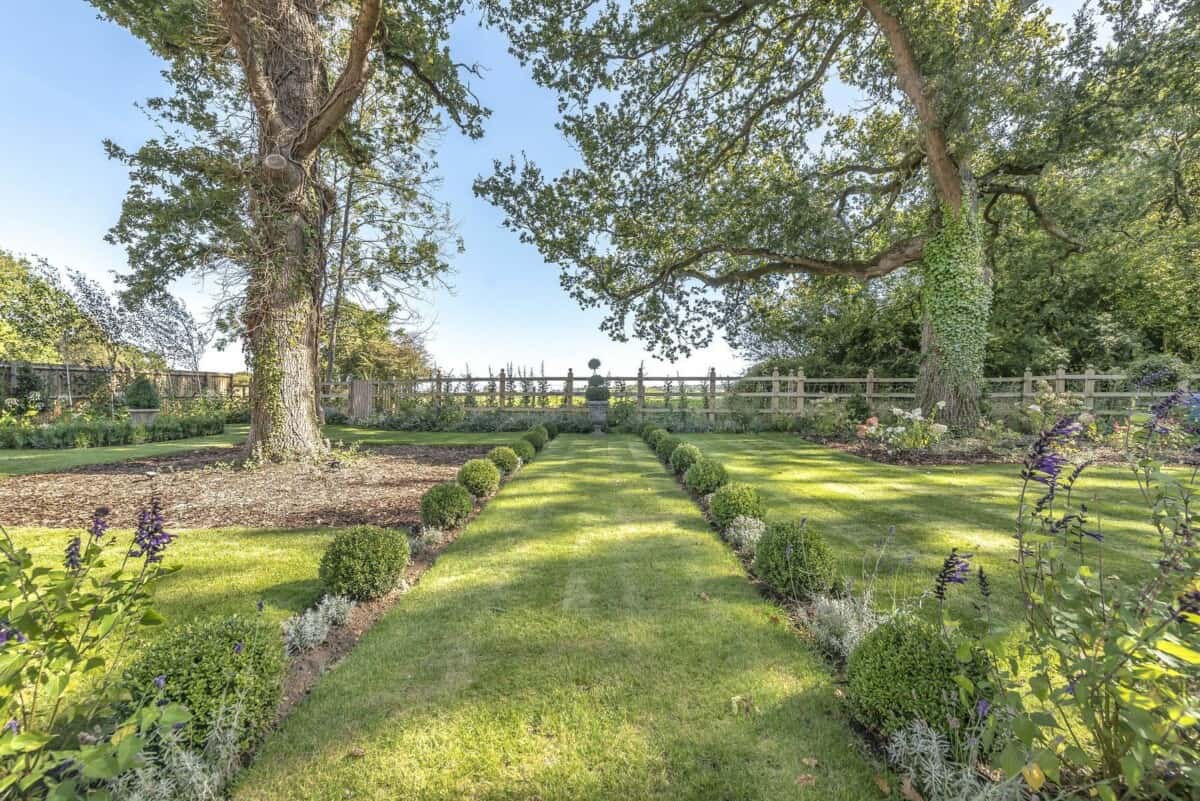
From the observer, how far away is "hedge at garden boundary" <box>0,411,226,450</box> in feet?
33.4

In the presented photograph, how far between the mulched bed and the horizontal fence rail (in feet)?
30.8

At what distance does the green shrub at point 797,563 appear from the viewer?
297 centimetres

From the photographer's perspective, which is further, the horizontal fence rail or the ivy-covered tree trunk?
the horizontal fence rail

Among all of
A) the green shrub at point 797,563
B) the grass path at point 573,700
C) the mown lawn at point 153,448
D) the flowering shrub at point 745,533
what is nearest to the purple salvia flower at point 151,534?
the grass path at point 573,700

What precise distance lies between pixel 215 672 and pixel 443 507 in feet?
8.44

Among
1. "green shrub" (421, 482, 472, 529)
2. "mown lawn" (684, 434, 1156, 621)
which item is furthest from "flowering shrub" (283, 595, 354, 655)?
"mown lawn" (684, 434, 1156, 621)

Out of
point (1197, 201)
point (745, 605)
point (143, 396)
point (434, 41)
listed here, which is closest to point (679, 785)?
point (745, 605)

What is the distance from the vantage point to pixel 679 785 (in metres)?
1.65

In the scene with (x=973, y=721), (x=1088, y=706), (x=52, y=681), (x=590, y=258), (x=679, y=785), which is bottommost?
(x=679, y=785)

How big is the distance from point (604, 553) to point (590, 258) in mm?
8653

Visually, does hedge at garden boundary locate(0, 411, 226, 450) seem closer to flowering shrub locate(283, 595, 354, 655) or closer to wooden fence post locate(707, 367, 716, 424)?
flowering shrub locate(283, 595, 354, 655)

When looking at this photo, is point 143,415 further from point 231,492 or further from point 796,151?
point 796,151

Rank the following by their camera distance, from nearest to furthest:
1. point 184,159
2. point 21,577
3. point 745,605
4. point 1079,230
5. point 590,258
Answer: point 21,577, point 745,605, point 184,159, point 590,258, point 1079,230

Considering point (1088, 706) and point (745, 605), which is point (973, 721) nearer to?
point (1088, 706)
